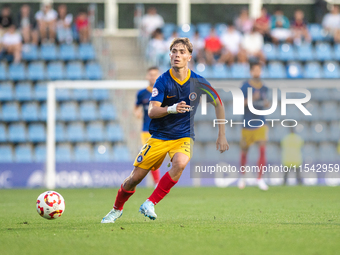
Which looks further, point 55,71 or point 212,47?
point 212,47

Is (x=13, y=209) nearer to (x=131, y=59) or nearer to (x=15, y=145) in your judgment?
(x=15, y=145)

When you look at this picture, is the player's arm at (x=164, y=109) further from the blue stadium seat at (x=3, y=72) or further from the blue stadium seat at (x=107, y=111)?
the blue stadium seat at (x=3, y=72)

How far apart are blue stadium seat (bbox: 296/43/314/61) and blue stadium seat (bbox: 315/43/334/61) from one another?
8.3 inches

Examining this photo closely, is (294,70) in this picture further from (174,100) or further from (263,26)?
(174,100)

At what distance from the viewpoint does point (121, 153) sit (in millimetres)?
14438

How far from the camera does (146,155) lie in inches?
238

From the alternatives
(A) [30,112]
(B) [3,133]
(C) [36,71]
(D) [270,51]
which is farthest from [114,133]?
(D) [270,51]

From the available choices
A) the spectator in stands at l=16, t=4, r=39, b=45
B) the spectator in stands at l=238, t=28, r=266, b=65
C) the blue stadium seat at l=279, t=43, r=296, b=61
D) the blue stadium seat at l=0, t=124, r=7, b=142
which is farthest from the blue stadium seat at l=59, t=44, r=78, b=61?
the blue stadium seat at l=279, t=43, r=296, b=61

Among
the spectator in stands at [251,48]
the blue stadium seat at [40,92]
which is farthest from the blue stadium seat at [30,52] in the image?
the spectator in stands at [251,48]

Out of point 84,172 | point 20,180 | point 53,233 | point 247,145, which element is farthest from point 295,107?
point 53,233

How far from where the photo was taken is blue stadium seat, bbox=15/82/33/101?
16.0 meters

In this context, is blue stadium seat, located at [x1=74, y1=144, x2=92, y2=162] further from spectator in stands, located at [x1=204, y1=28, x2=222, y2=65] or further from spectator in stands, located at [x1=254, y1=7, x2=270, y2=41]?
spectator in stands, located at [x1=254, y1=7, x2=270, y2=41]

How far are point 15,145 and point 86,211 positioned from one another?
8296mm

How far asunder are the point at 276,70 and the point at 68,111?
7009mm
